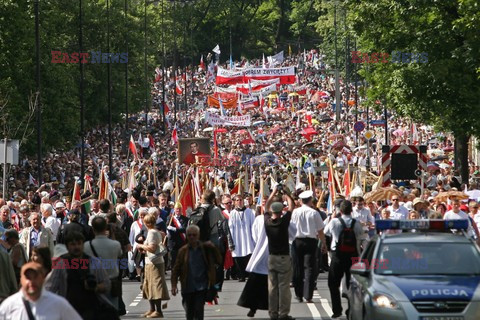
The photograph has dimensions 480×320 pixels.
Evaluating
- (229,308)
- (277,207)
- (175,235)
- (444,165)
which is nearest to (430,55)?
(175,235)

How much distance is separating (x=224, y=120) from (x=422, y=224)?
46644mm

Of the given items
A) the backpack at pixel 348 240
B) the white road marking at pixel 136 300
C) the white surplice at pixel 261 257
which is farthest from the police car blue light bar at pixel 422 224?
the white road marking at pixel 136 300

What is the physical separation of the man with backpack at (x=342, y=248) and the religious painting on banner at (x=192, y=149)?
30563 mm

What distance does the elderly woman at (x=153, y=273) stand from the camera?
19.5 meters

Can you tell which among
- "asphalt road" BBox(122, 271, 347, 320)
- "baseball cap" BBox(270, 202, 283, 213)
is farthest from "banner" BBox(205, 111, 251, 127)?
"baseball cap" BBox(270, 202, 283, 213)

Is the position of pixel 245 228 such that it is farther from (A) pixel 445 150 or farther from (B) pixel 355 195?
(A) pixel 445 150

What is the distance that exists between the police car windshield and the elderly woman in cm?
479

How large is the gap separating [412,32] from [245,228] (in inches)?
492

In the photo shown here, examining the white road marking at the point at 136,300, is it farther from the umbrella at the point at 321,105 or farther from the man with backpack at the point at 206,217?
the umbrella at the point at 321,105

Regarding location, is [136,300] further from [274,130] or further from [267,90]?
[274,130]

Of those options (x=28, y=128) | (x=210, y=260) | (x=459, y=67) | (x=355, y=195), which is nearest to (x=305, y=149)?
(x=28, y=128)

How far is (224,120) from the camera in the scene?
205 feet

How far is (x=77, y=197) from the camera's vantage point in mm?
30000

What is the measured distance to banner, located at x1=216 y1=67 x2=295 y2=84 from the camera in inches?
3354
